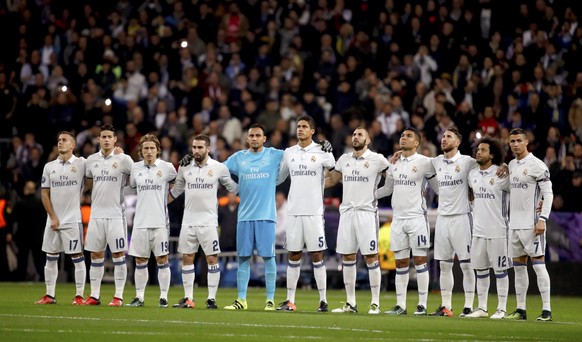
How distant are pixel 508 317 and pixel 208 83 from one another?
16058 mm

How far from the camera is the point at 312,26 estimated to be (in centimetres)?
3362

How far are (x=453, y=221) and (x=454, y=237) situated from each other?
26 centimetres

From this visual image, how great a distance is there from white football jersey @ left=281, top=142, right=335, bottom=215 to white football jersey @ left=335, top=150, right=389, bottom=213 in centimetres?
35

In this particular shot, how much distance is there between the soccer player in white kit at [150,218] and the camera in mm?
20062

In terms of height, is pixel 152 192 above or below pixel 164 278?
above

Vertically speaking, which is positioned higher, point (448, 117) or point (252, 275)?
point (448, 117)

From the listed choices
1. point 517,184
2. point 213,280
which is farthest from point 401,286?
point 213,280

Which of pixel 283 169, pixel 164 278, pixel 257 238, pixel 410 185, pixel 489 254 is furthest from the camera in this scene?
pixel 283 169

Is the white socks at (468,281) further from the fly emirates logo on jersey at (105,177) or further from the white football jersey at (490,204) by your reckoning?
the fly emirates logo on jersey at (105,177)

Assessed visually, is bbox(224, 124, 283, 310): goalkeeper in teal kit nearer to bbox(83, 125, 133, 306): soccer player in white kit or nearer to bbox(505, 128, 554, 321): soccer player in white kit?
bbox(83, 125, 133, 306): soccer player in white kit

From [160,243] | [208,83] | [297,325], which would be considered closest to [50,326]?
[297,325]

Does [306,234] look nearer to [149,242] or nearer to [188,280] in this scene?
[188,280]

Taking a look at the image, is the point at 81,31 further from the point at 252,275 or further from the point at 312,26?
the point at 252,275

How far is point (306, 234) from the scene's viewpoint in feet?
64.6
